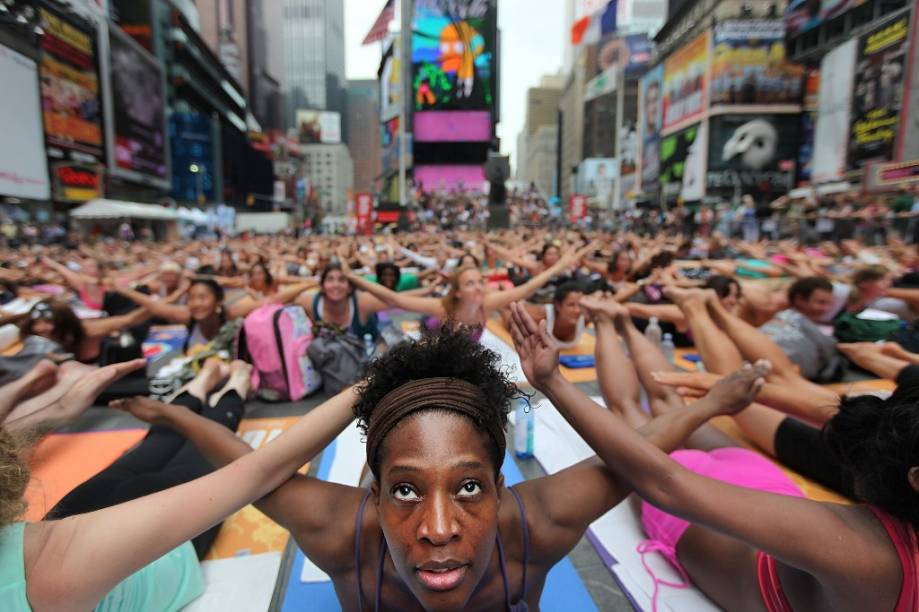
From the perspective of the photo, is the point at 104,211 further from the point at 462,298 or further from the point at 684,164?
the point at 684,164

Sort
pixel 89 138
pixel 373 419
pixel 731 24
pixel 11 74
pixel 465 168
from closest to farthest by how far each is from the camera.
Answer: pixel 373 419 → pixel 11 74 → pixel 89 138 → pixel 731 24 → pixel 465 168

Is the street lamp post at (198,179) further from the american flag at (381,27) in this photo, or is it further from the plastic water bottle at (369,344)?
the plastic water bottle at (369,344)

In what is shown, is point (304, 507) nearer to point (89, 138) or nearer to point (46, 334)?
point (46, 334)

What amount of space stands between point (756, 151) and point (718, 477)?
137 feet

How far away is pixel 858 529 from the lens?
1.22 m

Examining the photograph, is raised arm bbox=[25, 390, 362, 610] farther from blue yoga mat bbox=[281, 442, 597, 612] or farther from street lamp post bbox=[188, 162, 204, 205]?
street lamp post bbox=[188, 162, 204, 205]

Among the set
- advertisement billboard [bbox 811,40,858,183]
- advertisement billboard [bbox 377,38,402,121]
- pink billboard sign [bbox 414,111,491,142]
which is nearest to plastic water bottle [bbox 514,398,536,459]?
advertisement billboard [bbox 811,40,858,183]

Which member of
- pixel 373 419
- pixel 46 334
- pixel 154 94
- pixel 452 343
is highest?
pixel 154 94

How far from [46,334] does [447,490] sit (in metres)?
4.52

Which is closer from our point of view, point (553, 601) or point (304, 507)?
point (304, 507)

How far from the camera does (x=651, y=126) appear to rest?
164 ft

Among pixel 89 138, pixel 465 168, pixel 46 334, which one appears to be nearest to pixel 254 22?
Result: pixel 465 168

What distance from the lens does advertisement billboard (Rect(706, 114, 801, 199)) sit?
3591 cm

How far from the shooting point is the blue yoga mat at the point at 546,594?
6.97 feet
